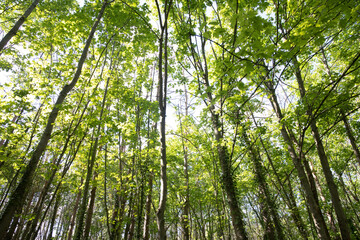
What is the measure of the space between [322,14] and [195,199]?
7696 mm

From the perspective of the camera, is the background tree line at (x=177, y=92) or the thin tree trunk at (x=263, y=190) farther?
the thin tree trunk at (x=263, y=190)

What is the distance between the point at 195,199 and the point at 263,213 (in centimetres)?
300

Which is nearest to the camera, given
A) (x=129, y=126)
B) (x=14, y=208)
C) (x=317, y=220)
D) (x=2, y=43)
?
(x=14, y=208)

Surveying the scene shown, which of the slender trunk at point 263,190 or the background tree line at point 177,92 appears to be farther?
the slender trunk at point 263,190

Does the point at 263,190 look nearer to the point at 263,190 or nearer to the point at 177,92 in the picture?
the point at 263,190

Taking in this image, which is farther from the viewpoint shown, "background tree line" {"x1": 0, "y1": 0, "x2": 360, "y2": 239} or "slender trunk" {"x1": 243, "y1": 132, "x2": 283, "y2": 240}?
"slender trunk" {"x1": 243, "y1": 132, "x2": 283, "y2": 240}

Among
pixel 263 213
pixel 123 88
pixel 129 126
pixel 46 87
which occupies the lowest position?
pixel 263 213

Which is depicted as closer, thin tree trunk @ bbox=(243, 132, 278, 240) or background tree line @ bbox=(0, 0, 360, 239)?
background tree line @ bbox=(0, 0, 360, 239)

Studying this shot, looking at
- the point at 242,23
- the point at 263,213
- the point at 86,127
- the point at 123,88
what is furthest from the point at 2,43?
the point at 263,213

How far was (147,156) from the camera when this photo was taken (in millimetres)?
5625

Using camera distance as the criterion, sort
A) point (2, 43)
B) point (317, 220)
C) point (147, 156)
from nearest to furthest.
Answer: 1. point (2, 43)
2. point (317, 220)
3. point (147, 156)

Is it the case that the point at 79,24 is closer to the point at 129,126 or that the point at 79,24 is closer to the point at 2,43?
the point at 2,43

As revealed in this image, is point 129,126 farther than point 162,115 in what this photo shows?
Yes

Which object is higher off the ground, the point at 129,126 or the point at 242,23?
the point at 129,126
